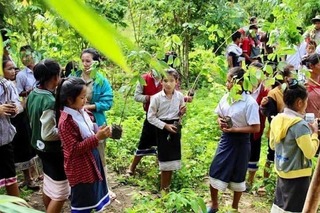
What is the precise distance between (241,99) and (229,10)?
430 centimetres

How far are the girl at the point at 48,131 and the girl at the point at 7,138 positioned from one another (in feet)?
0.97

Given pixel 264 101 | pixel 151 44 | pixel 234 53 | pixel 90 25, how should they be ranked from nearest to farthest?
pixel 90 25 < pixel 264 101 < pixel 151 44 < pixel 234 53

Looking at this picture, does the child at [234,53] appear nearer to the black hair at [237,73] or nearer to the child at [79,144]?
the black hair at [237,73]

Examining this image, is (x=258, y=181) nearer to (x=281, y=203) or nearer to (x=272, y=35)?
(x=281, y=203)

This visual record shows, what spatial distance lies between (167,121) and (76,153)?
1246mm

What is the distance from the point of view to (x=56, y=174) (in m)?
3.15

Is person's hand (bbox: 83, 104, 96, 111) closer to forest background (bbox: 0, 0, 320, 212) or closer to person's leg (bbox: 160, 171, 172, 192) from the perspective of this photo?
forest background (bbox: 0, 0, 320, 212)

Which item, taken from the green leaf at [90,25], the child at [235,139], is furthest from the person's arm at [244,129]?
the green leaf at [90,25]

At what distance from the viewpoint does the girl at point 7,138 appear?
3.34 m

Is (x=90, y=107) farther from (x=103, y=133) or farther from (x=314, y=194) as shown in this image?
(x=314, y=194)

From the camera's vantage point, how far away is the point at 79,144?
2822mm

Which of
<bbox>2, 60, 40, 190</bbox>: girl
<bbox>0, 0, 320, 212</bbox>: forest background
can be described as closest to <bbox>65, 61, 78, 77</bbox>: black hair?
<bbox>0, 0, 320, 212</bbox>: forest background

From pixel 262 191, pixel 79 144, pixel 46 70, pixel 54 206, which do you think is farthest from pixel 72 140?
pixel 262 191

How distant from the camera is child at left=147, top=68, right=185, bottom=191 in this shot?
3836 millimetres
